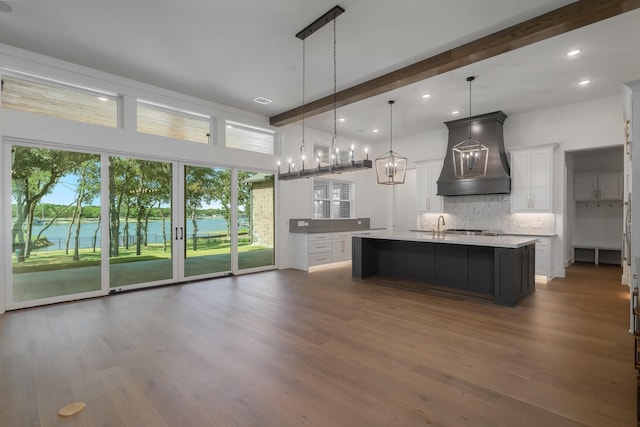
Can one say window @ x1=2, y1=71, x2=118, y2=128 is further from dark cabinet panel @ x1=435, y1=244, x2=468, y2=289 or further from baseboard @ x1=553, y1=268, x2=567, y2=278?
baseboard @ x1=553, y1=268, x2=567, y2=278

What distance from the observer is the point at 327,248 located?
7.43 m

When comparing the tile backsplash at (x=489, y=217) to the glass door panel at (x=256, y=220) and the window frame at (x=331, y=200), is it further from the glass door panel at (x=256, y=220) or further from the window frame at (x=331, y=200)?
the glass door panel at (x=256, y=220)

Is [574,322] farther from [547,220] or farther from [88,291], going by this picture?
[88,291]

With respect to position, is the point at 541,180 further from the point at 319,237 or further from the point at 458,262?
the point at 319,237

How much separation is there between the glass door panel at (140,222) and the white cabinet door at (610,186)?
9.76 metres

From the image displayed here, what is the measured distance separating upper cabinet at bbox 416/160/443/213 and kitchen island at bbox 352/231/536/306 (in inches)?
85.9

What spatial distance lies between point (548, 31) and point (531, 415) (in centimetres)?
369

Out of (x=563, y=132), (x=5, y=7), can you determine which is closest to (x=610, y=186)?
(x=563, y=132)

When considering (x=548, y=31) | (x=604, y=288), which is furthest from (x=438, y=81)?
(x=604, y=288)

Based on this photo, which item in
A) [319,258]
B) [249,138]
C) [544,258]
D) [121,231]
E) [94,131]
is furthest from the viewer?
[319,258]

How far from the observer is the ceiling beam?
3057 mm

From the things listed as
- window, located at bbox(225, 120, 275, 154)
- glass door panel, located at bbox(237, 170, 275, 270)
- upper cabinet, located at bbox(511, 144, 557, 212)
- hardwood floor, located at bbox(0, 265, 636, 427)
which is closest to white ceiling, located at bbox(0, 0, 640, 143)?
window, located at bbox(225, 120, 275, 154)

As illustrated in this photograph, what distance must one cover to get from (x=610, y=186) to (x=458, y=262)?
565 cm

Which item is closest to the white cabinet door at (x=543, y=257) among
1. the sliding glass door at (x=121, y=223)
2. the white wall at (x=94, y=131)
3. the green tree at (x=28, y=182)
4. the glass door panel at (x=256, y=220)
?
the glass door panel at (x=256, y=220)
